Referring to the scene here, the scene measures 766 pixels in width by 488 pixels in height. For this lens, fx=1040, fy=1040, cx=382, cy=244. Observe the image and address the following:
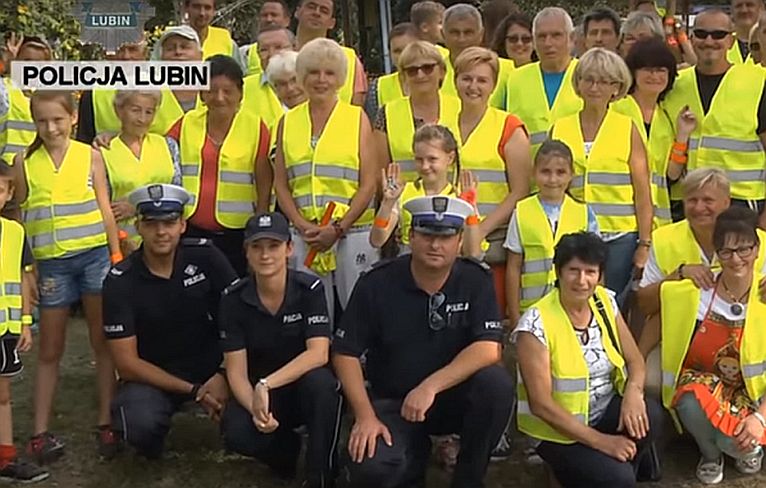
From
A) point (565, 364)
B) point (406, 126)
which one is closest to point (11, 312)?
point (406, 126)

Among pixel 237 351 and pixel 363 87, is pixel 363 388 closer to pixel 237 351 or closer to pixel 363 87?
pixel 237 351

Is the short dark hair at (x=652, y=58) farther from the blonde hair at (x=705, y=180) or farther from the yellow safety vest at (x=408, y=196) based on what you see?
the yellow safety vest at (x=408, y=196)

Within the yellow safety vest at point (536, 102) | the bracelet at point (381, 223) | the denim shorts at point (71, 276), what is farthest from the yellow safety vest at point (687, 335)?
the denim shorts at point (71, 276)

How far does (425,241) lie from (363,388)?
687 mm

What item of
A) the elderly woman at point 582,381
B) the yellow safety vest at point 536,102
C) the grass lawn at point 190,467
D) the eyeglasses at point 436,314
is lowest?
the grass lawn at point 190,467

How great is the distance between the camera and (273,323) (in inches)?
186

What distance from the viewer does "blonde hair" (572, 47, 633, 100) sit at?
527cm

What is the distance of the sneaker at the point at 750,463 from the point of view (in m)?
4.81

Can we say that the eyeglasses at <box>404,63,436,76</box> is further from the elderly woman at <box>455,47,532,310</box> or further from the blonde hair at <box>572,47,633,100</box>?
the blonde hair at <box>572,47,633,100</box>

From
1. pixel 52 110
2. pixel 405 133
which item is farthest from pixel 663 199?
pixel 52 110

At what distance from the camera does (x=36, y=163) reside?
510 cm

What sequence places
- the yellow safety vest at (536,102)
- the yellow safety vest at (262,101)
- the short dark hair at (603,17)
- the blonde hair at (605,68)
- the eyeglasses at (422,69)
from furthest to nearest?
the short dark hair at (603,17)
the yellow safety vest at (262,101)
the yellow safety vest at (536,102)
the eyeglasses at (422,69)
the blonde hair at (605,68)

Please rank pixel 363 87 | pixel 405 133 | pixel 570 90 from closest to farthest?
1. pixel 405 133
2. pixel 570 90
3. pixel 363 87

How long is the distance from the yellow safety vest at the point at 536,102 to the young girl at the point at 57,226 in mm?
2357
